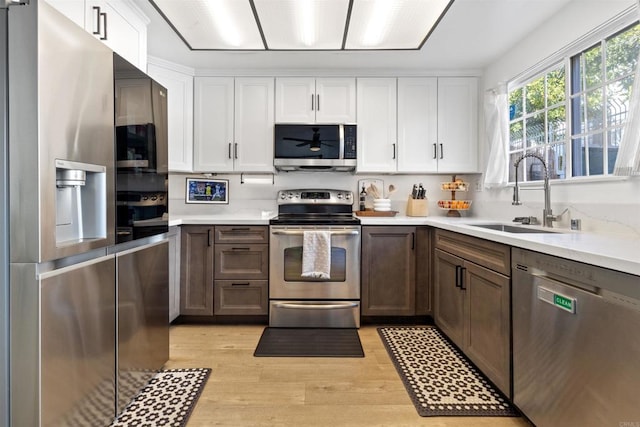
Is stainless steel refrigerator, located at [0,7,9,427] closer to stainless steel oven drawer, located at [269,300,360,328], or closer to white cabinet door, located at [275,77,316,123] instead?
stainless steel oven drawer, located at [269,300,360,328]

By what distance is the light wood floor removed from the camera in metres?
1.61

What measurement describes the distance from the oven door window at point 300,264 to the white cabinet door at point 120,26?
1726mm

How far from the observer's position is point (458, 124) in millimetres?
3223

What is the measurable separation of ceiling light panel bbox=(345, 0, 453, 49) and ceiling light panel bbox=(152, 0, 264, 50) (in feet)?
2.27

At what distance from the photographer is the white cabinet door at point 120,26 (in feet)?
5.62

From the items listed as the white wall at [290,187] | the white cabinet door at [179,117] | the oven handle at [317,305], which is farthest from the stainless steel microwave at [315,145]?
the oven handle at [317,305]

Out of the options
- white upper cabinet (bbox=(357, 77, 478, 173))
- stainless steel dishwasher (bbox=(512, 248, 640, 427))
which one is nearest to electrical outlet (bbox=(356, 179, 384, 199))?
white upper cabinet (bbox=(357, 77, 478, 173))

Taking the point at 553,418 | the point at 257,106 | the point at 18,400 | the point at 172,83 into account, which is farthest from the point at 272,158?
the point at 553,418

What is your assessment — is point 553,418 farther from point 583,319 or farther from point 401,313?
point 401,313

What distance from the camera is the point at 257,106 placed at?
3.17m

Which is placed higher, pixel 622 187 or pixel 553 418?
pixel 622 187

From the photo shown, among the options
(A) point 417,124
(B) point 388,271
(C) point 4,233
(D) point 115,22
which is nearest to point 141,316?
(C) point 4,233

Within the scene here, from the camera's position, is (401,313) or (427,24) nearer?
(427,24)

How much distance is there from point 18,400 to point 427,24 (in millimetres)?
2755
